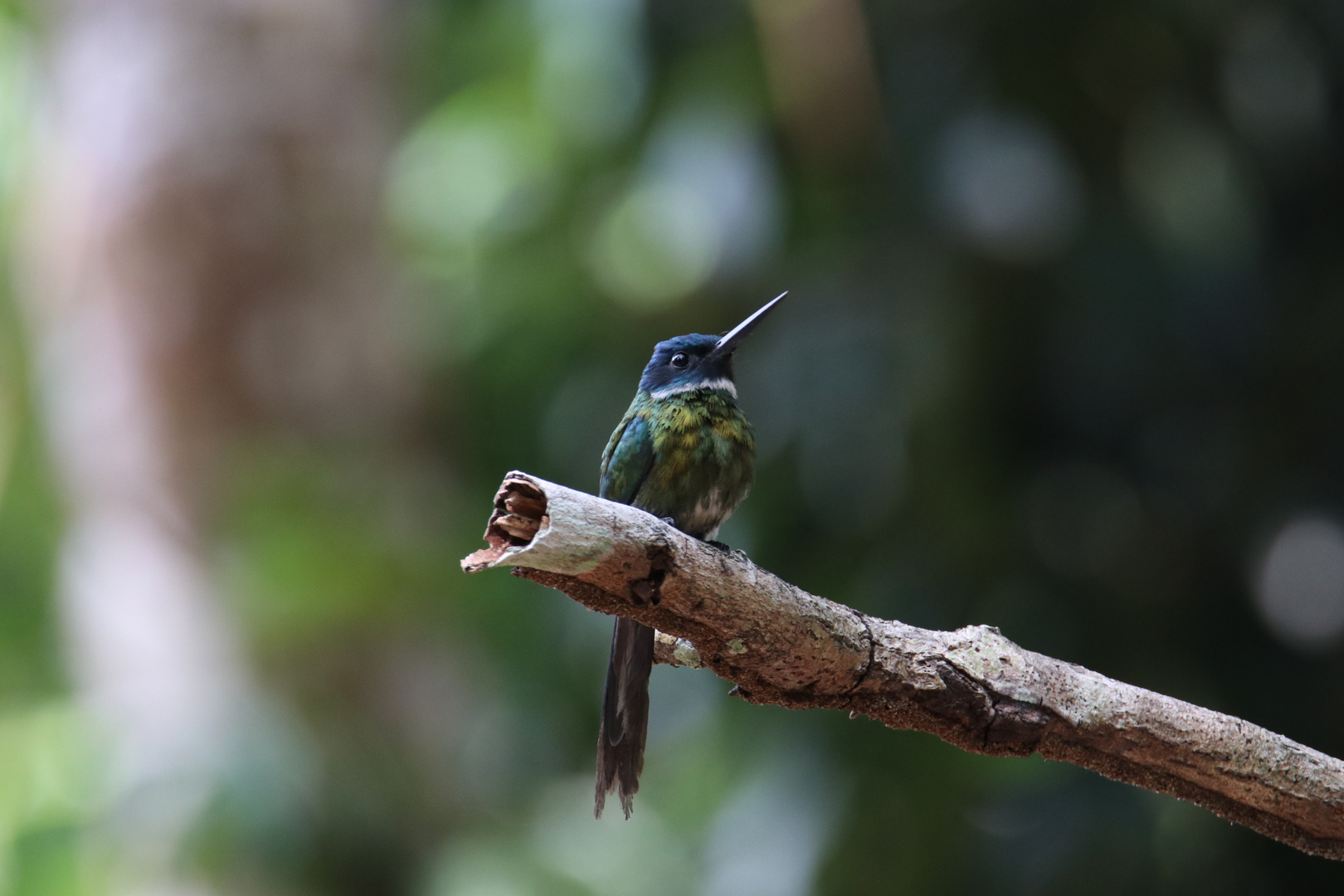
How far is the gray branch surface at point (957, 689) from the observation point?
7.12 feet

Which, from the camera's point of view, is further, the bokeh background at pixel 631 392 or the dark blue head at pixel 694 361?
the bokeh background at pixel 631 392

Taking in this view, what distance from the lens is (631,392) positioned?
6.90 metres

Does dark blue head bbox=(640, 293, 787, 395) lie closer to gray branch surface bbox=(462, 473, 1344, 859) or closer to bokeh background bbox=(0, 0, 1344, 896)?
gray branch surface bbox=(462, 473, 1344, 859)

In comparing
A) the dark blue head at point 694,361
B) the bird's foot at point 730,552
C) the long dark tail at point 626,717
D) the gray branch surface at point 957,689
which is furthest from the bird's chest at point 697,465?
the gray branch surface at point 957,689

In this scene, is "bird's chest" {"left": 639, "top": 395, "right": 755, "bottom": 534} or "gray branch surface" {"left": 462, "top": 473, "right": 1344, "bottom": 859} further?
"bird's chest" {"left": 639, "top": 395, "right": 755, "bottom": 534}

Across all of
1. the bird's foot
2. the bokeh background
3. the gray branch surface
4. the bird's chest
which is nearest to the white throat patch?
the bird's chest

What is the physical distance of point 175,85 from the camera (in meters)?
7.48

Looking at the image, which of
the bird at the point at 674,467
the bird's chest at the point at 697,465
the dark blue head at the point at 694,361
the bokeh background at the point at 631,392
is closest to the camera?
the bird at the point at 674,467

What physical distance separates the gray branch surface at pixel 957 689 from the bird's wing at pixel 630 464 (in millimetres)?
1115

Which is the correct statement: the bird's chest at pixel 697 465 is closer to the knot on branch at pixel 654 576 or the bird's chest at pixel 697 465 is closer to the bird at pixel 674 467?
the bird at pixel 674 467

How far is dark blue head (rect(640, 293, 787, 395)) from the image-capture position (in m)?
3.95

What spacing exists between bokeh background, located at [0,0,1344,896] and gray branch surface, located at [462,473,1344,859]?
2.93 m

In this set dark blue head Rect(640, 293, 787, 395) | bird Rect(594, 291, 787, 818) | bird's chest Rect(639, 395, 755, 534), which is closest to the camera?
bird Rect(594, 291, 787, 818)

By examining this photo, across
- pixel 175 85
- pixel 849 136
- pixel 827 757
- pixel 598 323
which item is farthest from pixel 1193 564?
pixel 175 85
